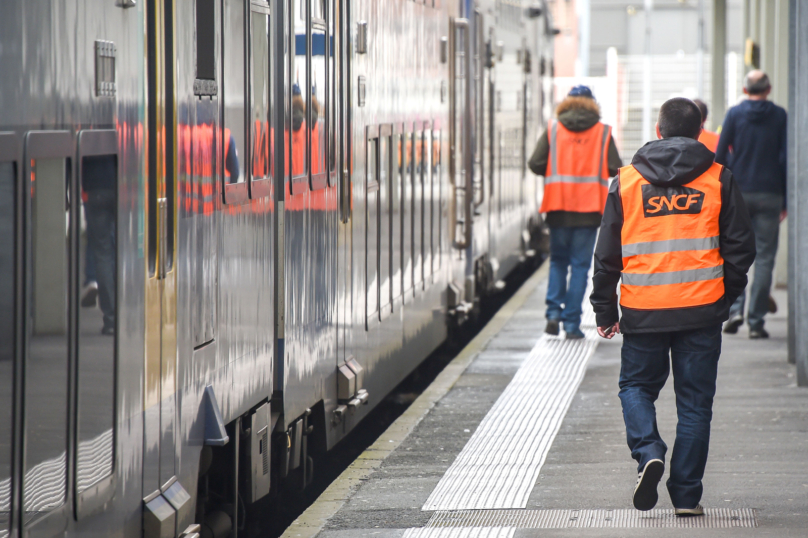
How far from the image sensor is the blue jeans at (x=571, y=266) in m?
9.83

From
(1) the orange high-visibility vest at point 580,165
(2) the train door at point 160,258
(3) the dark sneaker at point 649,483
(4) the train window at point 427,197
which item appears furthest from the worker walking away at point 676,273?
(1) the orange high-visibility vest at point 580,165

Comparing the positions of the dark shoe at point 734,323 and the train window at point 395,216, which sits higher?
the train window at point 395,216

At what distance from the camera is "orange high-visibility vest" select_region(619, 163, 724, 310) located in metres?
4.89

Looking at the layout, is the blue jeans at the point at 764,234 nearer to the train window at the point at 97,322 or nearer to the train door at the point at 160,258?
the train door at the point at 160,258

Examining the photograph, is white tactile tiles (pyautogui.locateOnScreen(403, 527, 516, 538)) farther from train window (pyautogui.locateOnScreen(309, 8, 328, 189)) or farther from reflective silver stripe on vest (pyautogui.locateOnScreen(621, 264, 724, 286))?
train window (pyautogui.locateOnScreen(309, 8, 328, 189))

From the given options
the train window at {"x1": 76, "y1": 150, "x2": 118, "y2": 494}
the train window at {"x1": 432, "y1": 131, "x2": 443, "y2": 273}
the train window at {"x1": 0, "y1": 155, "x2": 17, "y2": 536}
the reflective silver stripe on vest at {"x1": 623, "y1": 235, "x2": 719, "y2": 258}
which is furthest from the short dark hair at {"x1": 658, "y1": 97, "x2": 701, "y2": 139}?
the train window at {"x1": 432, "y1": 131, "x2": 443, "y2": 273}

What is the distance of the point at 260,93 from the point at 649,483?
2.03 metres

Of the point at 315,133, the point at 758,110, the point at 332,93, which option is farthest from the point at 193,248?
the point at 758,110

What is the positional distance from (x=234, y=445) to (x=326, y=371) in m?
1.33

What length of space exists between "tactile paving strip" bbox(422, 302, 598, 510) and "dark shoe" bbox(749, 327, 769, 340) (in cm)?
119

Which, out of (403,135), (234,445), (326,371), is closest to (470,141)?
(403,135)

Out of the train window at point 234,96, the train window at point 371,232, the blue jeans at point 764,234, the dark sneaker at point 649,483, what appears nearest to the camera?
the train window at point 234,96

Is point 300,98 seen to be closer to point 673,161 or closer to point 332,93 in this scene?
point 332,93

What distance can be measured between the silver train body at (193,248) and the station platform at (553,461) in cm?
35
